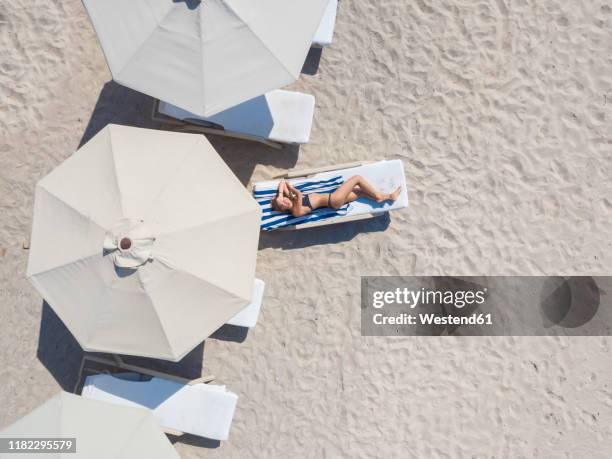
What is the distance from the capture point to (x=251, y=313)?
524 cm

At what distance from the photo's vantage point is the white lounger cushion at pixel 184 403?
5.22 m

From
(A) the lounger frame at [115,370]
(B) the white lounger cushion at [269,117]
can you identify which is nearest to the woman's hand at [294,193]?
(B) the white lounger cushion at [269,117]

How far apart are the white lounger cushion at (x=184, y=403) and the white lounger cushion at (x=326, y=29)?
12.4 ft

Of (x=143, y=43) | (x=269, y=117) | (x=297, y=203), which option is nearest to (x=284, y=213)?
(x=297, y=203)

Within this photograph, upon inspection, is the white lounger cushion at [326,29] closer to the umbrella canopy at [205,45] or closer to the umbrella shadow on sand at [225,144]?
the umbrella canopy at [205,45]

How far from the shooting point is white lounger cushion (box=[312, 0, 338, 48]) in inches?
217

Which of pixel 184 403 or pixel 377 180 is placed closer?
pixel 184 403

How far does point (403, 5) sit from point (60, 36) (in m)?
3.79

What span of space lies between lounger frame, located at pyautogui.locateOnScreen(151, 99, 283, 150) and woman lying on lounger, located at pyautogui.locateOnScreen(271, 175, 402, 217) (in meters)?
0.51

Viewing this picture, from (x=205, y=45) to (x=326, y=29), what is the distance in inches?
65.1

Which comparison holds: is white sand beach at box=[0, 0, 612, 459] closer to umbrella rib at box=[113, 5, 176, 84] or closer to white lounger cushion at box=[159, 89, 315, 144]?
white lounger cushion at box=[159, 89, 315, 144]

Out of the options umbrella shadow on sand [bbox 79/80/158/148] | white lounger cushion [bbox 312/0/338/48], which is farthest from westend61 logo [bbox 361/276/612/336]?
umbrella shadow on sand [bbox 79/80/158/148]

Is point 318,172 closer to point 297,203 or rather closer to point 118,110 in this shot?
point 297,203

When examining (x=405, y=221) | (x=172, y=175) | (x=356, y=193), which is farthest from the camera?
(x=405, y=221)
